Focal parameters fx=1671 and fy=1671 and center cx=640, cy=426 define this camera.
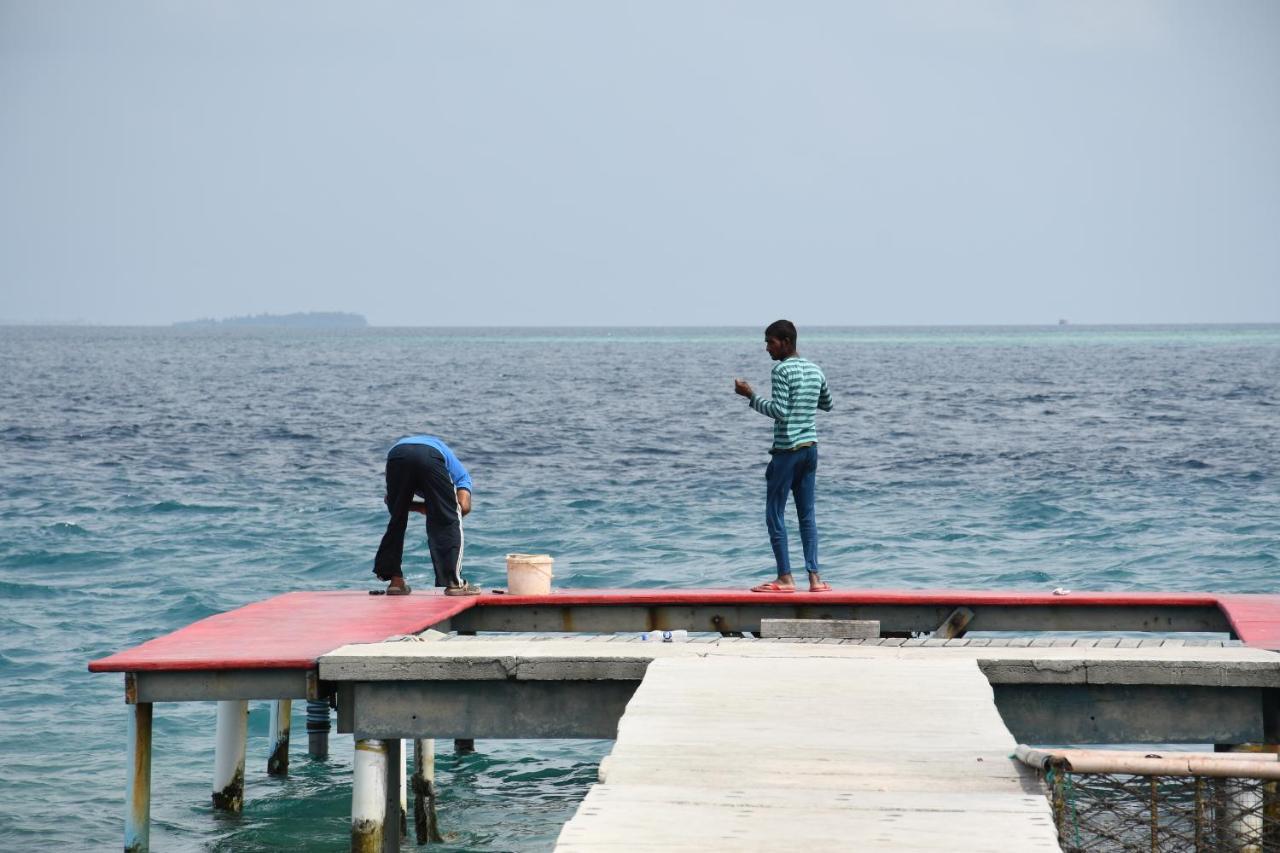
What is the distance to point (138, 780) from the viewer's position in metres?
9.50

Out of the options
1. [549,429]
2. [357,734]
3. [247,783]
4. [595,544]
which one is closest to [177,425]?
[549,429]

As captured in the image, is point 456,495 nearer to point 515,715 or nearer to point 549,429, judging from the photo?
point 515,715

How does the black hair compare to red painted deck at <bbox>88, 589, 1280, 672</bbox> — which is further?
the black hair

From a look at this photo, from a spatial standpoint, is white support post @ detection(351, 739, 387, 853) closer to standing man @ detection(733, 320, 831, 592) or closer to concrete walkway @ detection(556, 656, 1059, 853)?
concrete walkway @ detection(556, 656, 1059, 853)

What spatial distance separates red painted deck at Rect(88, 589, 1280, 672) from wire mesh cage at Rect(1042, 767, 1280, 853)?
4.80 ft

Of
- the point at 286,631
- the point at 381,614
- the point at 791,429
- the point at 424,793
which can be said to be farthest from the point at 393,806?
the point at 791,429

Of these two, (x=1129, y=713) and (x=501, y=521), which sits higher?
(x=1129, y=713)

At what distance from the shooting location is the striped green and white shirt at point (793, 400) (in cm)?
1198

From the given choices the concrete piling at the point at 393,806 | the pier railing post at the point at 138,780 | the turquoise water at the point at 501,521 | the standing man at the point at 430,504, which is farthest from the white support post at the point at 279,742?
the pier railing post at the point at 138,780

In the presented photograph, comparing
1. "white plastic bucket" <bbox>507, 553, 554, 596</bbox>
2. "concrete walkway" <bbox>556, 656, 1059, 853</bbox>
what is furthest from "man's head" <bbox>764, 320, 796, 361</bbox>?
"concrete walkway" <bbox>556, 656, 1059, 853</bbox>

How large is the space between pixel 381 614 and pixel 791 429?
320 cm

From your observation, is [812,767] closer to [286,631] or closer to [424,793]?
[286,631]

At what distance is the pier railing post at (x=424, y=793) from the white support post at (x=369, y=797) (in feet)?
7.62

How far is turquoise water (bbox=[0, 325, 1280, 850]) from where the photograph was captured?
12875mm
